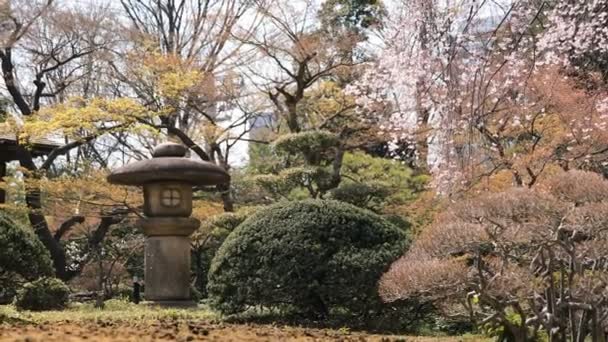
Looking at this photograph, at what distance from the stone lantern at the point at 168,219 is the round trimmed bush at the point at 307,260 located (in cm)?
193

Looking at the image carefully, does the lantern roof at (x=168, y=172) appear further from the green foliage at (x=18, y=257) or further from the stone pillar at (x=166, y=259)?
the green foliage at (x=18, y=257)

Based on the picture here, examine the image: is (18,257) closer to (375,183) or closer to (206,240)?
(206,240)

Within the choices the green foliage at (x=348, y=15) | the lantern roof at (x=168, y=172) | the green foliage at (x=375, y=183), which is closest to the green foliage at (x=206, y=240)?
the green foliage at (x=375, y=183)

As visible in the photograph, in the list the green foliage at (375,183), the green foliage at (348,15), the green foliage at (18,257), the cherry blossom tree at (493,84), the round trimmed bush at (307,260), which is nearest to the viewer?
the cherry blossom tree at (493,84)

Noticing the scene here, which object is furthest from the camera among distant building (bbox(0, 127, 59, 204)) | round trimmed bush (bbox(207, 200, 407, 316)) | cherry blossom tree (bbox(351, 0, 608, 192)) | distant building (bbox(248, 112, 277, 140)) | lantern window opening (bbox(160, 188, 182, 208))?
distant building (bbox(248, 112, 277, 140))

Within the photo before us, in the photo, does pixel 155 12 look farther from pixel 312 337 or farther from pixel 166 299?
pixel 312 337

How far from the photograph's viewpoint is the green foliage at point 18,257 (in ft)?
38.3

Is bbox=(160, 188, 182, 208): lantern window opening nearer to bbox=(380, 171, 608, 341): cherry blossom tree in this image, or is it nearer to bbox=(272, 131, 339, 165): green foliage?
bbox=(272, 131, 339, 165): green foliage

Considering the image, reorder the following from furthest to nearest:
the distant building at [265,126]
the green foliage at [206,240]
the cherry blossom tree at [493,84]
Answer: the distant building at [265,126] → the green foliage at [206,240] → the cherry blossom tree at [493,84]

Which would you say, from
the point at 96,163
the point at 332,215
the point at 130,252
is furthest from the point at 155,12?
the point at 332,215

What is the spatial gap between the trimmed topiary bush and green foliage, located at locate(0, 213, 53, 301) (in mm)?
305

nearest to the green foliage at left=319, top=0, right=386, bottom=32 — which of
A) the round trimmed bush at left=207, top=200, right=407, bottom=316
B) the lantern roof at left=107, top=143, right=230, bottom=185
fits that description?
the lantern roof at left=107, top=143, right=230, bottom=185

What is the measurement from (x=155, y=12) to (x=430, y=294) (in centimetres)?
1639

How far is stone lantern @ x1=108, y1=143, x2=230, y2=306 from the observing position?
11211 millimetres
